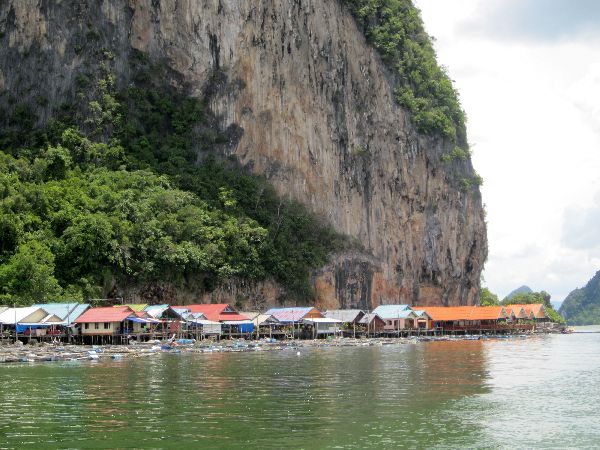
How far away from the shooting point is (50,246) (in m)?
69.9

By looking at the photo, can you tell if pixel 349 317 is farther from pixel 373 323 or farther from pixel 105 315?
pixel 105 315

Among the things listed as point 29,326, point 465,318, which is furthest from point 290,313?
point 29,326

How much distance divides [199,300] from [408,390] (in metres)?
45.5

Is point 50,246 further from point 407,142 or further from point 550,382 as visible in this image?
point 407,142

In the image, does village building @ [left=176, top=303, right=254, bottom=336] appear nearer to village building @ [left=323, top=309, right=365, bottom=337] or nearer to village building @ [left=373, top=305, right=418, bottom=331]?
village building @ [left=323, top=309, right=365, bottom=337]

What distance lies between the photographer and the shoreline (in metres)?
50.8

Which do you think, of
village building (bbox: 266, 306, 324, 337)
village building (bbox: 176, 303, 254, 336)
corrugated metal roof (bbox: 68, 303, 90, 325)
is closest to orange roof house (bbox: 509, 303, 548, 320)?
village building (bbox: 266, 306, 324, 337)

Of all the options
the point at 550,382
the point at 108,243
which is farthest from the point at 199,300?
the point at 550,382

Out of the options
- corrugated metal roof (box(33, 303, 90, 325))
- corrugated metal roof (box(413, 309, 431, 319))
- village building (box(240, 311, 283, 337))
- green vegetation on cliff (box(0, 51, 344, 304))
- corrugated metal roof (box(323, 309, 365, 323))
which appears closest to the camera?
corrugated metal roof (box(33, 303, 90, 325))

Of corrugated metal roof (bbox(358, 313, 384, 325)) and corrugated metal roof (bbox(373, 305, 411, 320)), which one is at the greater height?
corrugated metal roof (bbox(373, 305, 411, 320))

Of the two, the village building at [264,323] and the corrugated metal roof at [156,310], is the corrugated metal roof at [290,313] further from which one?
the corrugated metal roof at [156,310]

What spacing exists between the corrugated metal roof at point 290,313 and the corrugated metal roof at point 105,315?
1892cm

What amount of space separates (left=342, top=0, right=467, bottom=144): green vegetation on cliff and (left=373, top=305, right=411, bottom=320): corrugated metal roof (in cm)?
2676

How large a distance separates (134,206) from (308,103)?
28.2 meters
